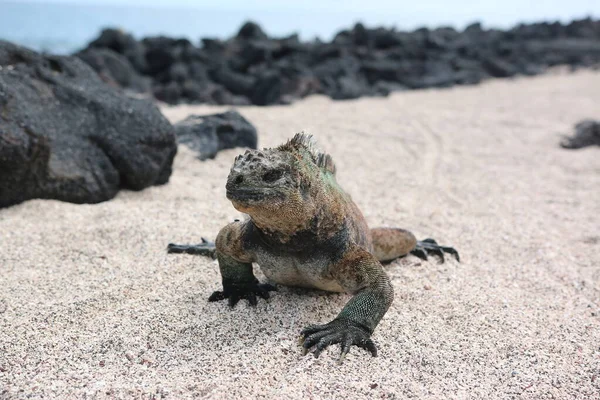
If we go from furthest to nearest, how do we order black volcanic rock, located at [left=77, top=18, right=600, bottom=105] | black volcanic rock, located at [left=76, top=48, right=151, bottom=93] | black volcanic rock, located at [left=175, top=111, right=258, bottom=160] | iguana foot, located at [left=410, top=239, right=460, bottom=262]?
black volcanic rock, located at [left=76, top=48, right=151, bottom=93] → black volcanic rock, located at [left=77, top=18, right=600, bottom=105] → black volcanic rock, located at [left=175, top=111, right=258, bottom=160] → iguana foot, located at [left=410, top=239, right=460, bottom=262]

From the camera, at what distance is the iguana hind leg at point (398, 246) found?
3491mm

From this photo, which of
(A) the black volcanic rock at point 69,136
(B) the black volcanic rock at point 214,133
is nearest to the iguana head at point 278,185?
(A) the black volcanic rock at point 69,136

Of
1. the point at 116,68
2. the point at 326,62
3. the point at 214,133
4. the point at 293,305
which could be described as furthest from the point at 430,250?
Result: the point at 326,62

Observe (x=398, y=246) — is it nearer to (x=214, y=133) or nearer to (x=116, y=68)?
(x=214, y=133)

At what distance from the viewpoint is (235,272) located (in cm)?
303

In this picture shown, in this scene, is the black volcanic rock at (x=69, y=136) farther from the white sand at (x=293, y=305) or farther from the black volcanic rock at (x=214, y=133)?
the black volcanic rock at (x=214, y=133)

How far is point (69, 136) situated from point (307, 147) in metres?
2.72

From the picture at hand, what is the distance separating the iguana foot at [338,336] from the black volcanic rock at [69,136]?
8.60 feet

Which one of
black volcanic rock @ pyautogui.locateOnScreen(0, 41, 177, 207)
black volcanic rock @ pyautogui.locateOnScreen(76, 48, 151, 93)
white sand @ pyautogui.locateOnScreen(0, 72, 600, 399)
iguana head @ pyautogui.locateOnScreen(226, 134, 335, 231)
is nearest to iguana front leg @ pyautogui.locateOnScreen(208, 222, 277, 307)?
white sand @ pyautogui.locateOnScreen(0, 72, 600, 399)

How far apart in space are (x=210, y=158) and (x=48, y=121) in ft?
6.04

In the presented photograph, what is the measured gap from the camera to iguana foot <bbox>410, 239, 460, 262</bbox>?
3.82 metres

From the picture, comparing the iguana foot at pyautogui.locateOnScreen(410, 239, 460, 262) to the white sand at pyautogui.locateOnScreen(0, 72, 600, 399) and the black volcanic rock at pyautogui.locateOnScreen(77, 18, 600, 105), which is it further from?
the black volcanic rock at pyautogui.locateOnScreen(77, 18, 600, 105)

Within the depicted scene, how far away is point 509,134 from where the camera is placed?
345 inches

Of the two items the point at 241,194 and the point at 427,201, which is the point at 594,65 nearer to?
the point at 427,201
